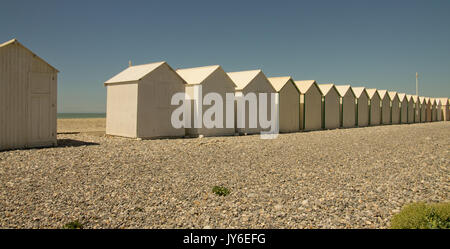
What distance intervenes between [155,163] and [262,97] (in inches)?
516

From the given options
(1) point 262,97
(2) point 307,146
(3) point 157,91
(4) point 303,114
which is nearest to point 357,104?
(4) point 303,114

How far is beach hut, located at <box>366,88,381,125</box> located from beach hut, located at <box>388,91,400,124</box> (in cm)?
389

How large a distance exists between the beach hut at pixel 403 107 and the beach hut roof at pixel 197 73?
32330 millimetres

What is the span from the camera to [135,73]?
57.6 feet

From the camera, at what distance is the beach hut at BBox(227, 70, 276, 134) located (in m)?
21.0

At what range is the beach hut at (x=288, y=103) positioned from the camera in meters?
24.0

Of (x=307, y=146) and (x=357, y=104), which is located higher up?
(x=357, y=104)

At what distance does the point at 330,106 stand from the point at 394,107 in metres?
16.6

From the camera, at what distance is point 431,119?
5234 cm

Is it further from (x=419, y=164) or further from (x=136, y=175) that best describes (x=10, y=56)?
(x=419, y=164)

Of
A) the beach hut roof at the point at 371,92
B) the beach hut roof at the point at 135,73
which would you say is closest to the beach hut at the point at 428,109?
the beach hut roof at the point at 371,92

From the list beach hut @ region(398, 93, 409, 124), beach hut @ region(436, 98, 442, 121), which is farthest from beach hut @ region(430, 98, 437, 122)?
beach hut @ region(398, 93, 409, 124)

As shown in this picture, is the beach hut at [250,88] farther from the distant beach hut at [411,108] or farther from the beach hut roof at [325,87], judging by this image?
the distant beach hut at [411,108]

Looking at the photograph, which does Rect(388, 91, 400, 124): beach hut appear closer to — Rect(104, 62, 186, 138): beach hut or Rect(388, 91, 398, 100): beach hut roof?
Rect(388, 91, 398, 100): beach hut roof
